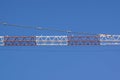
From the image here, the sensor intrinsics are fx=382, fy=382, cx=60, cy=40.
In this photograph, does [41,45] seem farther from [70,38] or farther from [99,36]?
[99,36]

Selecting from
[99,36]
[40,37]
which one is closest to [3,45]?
[40,37]

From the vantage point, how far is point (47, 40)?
157 feet

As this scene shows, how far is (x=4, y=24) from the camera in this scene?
4516 centimetres

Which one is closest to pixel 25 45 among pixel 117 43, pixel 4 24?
pixel 4 24

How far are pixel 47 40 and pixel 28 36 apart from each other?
242 cm

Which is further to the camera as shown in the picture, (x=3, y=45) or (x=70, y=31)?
(x=3, y=45)

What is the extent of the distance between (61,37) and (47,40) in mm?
1822

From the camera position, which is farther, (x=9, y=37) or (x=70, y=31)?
(x=9, y=37)

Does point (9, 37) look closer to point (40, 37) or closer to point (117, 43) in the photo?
point (40, 37)

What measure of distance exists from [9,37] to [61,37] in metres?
6.56

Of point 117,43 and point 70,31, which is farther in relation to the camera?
point 117,43

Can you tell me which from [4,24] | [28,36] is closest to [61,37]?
[28,36]

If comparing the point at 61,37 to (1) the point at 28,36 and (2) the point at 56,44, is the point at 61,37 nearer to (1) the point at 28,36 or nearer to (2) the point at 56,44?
(2) the point at 56,44

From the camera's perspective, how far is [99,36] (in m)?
48.1
